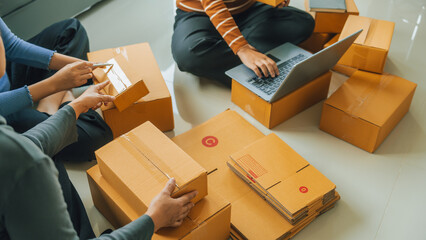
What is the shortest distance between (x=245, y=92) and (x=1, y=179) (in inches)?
51.2

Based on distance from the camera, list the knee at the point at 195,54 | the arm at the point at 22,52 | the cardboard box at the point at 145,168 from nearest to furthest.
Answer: the cardboard box at the point at 145,168
the arm at the point at 22,52
the knee at the point at 195,54

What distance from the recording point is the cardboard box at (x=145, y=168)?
46.9 inches

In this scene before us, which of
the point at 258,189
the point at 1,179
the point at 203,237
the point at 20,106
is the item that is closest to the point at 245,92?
the point at 258,189

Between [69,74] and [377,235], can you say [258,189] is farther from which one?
[69,74]

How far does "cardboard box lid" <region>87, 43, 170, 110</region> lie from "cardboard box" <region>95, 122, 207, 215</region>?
0.39 meters

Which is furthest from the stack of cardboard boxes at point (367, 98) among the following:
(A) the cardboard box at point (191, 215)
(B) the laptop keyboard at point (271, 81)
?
(A) the cardboard box at point (191, 215)

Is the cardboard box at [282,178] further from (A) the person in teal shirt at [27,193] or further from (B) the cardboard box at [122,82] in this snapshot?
(A) the person in teal shirt at [27,193]

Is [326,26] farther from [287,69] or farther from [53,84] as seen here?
[53,84]

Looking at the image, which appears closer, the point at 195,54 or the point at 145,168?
the point at 145,168

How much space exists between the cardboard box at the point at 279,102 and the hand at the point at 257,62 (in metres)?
0.10

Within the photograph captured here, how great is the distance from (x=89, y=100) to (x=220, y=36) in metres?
0.93

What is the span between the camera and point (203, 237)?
1.26m

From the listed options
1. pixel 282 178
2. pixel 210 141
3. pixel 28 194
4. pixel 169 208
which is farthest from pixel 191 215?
pixel 28 194

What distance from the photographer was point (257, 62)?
6.05 ft
